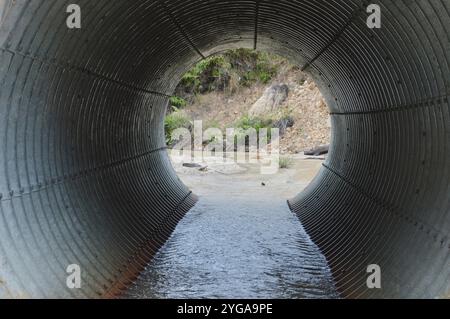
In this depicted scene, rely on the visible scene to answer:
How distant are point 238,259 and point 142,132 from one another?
14.8 ft

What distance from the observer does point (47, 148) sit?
6.44 metres

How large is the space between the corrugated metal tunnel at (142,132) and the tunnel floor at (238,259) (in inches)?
11.9

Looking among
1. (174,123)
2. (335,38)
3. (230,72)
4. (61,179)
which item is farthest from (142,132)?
(230,72)

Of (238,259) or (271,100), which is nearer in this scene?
(238,259)

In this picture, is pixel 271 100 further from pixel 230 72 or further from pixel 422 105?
pixel 422 105

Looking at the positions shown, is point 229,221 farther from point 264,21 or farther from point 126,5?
point 126,5

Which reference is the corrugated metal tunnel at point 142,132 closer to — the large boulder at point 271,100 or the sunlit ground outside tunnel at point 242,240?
the sunlit ground outside tunnel at point 242,240

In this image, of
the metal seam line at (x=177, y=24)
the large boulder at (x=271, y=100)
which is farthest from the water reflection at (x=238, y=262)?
the large boulder at (x=271, y=100)

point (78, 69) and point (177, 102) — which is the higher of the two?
point (177, 102)

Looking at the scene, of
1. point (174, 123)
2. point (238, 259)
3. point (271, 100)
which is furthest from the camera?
point (174, 123)

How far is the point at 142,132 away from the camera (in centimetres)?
1286

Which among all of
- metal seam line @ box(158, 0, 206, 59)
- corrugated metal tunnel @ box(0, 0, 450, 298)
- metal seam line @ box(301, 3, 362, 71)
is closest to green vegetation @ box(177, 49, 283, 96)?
metal seam line @ box(301, 3, 362, 71)
